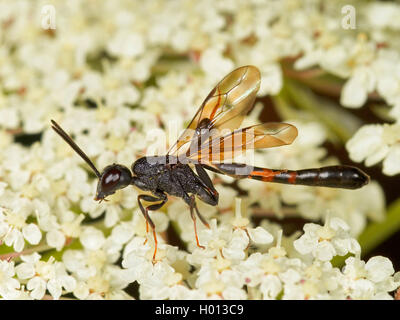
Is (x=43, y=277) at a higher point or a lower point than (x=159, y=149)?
lower

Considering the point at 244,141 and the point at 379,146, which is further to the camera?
the point at 379,146

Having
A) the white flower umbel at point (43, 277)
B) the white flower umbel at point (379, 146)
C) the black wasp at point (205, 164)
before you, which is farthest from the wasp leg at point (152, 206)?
the white flower umbel at point (379, 146)

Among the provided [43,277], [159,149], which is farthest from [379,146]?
[43,277]

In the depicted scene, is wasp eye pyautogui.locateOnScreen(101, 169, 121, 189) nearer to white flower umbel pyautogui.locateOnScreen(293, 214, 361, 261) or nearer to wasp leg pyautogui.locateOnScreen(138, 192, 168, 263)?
wasp leg pyautogui.locateOnScreen(138, 192, 168, 263)

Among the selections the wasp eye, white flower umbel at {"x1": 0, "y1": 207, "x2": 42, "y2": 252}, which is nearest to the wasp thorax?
the wasp eye

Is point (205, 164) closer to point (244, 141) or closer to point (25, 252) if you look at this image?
point (244, 141)
